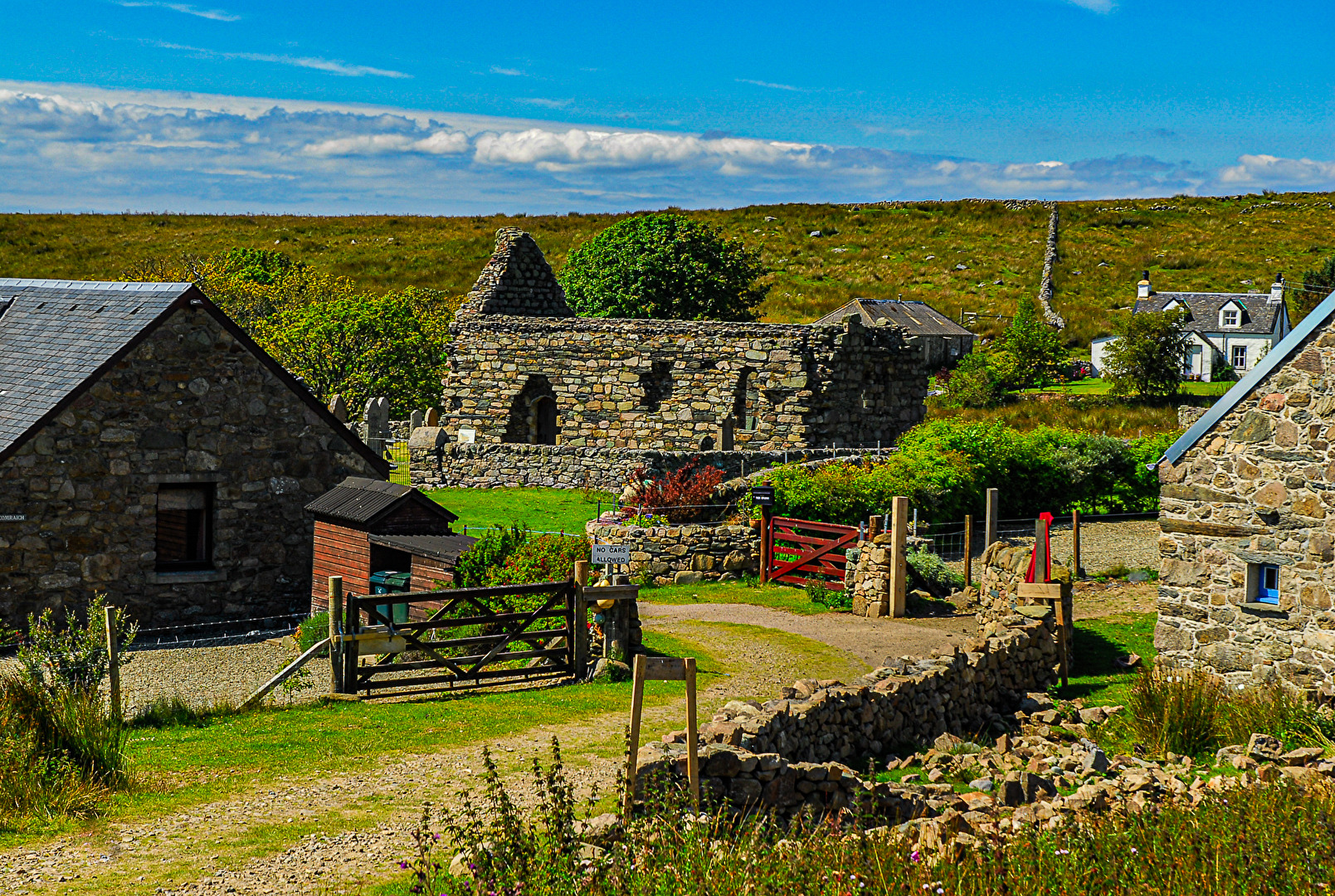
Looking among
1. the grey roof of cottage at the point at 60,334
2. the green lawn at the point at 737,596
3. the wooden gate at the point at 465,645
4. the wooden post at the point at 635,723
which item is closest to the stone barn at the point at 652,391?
the green lawn at the point at 737,596

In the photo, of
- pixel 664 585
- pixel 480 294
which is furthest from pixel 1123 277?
pixel 664 585

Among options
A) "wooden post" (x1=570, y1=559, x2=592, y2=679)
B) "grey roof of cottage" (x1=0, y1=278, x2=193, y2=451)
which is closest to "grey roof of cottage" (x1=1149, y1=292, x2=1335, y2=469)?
"wooden post" (x1=570, y1=559, x2=592, y2=679)

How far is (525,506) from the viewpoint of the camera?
26.5 m

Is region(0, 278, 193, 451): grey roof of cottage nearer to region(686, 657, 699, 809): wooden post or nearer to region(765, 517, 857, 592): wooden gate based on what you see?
region(765, 517, 857, 592): wooden gate

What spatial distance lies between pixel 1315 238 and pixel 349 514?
84.5 m

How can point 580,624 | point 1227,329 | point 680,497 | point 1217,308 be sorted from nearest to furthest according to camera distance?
point 580,624, point 680,497, point 1227,329, point 1217,308

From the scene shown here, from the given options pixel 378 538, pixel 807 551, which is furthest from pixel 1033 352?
pixel 378 538

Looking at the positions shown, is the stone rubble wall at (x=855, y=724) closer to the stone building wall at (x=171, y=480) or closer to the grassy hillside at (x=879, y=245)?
the stone building wall at (x=171, y=480)

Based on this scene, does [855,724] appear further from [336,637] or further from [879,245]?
[879,245]

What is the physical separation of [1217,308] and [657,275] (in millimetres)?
32491

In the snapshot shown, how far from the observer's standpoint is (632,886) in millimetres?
6707

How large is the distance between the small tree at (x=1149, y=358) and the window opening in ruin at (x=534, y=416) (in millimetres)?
27244

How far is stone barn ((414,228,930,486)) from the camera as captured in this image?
3039cm

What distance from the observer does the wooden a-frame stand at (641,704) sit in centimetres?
833
